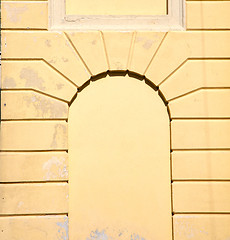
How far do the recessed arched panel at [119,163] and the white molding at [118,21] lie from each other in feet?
2.48

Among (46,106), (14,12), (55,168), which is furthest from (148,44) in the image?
(55,168)

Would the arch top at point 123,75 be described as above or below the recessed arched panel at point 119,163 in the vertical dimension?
above

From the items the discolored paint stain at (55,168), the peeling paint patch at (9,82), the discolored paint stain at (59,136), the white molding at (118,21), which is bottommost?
the discolored paint stain at (55,168)

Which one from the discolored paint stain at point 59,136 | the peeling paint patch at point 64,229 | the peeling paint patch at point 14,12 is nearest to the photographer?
the peeling paint patch at point 64,229

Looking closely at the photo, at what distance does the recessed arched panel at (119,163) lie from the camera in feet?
19.2

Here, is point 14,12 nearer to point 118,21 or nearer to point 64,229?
point 118,21

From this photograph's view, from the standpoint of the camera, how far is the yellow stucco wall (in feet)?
19.0

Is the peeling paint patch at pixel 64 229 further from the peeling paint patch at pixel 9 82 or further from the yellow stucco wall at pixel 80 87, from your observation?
the peeling paint patch at pixel 9 82

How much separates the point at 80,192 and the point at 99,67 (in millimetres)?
1738

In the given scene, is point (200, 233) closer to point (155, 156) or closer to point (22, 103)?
point (155, 156)

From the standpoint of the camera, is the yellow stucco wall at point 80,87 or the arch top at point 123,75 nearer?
the yellow stucco wall at point 80,87

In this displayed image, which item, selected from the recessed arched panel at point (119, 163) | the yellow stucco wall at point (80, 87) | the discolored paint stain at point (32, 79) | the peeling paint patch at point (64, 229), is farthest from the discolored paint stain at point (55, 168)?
the discolored paint stain at point (32, 79)

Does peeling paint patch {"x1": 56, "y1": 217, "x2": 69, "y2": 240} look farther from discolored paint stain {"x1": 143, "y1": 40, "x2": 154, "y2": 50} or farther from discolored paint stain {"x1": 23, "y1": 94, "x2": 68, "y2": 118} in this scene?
discolored paint stain {"x1": 143, "y1": 40, "x2": 154, "y2": 50}

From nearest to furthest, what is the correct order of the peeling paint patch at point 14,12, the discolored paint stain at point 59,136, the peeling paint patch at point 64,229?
the peeling paint patch at point 64,229
the discolored paint stain at point 59,136
the peeling paint patch at point 14,12
